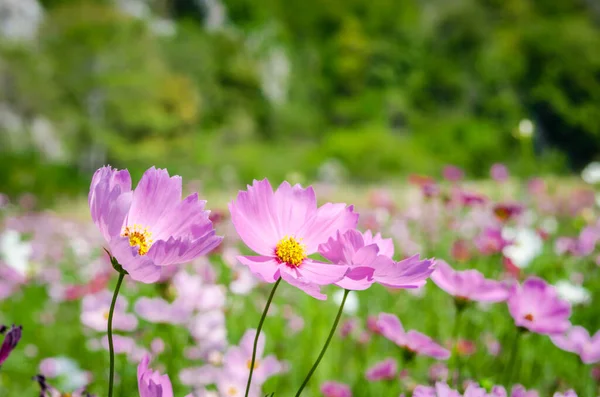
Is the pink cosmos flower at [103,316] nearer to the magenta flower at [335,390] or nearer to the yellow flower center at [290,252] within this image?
the magenta flower at [335,390]

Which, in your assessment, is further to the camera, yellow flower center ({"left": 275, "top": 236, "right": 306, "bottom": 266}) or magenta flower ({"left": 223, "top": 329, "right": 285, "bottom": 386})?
magenta flower ({"left": 223, "top": 329, "right": 285, "bottom": 386})

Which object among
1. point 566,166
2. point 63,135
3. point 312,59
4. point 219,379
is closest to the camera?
point 219,379

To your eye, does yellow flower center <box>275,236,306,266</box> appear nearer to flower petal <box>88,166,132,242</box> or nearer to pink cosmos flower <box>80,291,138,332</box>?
flower petal <box>88,166,132,242</box>

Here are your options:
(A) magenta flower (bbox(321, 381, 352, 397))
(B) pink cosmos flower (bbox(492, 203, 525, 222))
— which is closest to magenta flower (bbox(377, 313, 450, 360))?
(A) magenta flower (bbox(321, 381, 352, 397))

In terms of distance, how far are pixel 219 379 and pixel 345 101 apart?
16.7 m

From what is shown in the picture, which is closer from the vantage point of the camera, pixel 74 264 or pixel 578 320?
pixel 578 320

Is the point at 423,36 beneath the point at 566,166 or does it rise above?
above

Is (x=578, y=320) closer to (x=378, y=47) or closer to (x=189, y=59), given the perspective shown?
(x=189, y=59)

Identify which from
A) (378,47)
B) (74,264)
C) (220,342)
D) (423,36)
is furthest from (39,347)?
(423,36)

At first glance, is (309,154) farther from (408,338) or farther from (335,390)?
(408,338)

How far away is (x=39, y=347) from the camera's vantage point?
4.48 feet

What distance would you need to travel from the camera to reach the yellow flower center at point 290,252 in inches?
13.7

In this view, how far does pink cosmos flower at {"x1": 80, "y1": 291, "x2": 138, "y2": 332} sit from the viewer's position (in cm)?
70

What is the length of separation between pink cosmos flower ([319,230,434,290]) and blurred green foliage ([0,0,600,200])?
21.6 ft
